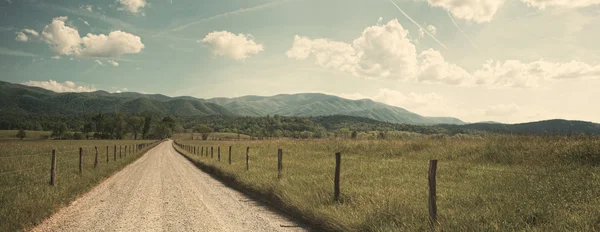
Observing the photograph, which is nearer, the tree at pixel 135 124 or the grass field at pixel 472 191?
the grass field at pixel 472 191

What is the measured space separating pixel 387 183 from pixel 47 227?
10916mm

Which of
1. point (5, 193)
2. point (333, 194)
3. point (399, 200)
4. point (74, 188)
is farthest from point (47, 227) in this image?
point (399, 200)

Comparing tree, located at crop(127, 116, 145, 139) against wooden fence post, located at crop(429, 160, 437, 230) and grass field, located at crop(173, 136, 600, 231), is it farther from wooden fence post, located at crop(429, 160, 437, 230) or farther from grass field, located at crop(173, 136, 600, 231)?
wooden fence post, located at crop(429, 160, 437, 230)

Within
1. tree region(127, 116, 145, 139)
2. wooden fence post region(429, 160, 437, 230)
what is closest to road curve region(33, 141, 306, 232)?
wooden fence post region(429, 160, 437, 230)

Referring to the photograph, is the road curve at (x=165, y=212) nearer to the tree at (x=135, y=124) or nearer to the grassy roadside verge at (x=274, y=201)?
the grassy roadside verge at (x=274, y=201)

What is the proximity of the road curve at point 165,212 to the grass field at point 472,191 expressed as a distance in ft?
3.58

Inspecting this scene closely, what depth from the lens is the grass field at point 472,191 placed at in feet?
23.7

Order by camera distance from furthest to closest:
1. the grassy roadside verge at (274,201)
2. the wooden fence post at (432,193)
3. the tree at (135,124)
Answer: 1. the tree at (135,124)
2. the grassy roadside verge at (274,201)
3. the wooden fence post at (432,193)

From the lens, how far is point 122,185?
18.0m

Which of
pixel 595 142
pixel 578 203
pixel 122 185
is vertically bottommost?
pixel 122 185

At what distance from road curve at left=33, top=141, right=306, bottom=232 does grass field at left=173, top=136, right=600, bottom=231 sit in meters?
1.09

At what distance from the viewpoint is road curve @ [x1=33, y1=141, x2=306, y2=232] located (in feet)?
30.8

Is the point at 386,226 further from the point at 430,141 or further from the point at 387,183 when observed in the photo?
the point at 430,141

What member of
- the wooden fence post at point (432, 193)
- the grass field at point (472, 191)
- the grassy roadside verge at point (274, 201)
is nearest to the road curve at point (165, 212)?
the grassy roadside verge at point (274, 201)
